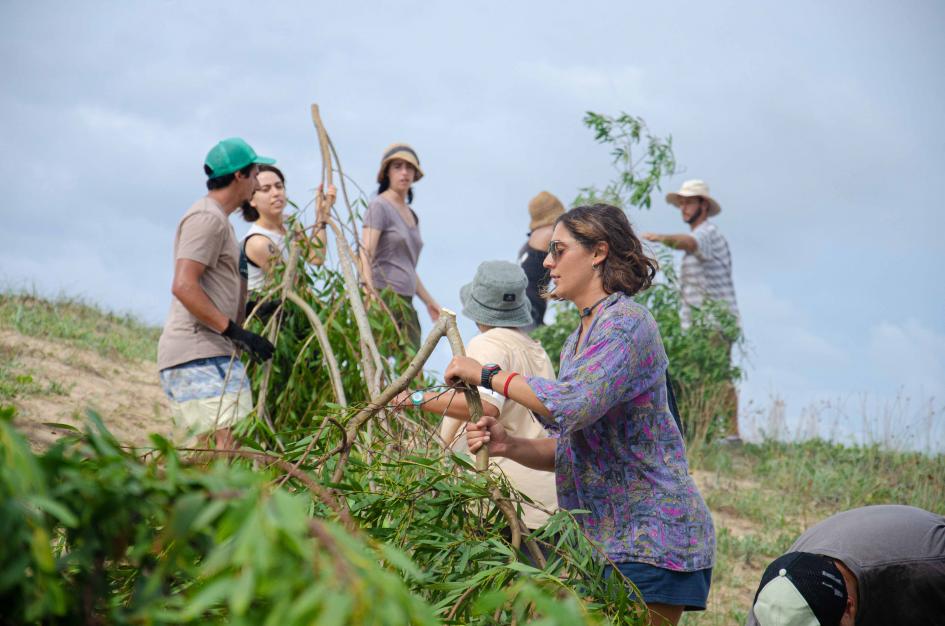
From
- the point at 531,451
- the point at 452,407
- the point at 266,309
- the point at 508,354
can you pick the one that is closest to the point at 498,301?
the point at 508,354

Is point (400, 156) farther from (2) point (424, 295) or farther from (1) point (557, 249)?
(1) point (557, 249)

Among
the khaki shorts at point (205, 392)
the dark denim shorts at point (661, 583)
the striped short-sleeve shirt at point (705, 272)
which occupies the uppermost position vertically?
the striped short-sleeve shirt at point (705, 272)

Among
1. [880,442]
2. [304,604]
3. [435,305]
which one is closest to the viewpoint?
[304,604]

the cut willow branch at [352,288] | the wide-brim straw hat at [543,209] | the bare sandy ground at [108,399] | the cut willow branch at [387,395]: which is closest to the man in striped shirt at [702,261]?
the wide-brim straw hat at [543,209]

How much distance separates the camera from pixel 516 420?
11.3 feet

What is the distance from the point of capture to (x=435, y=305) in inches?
254

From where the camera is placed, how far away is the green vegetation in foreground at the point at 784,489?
620 cm

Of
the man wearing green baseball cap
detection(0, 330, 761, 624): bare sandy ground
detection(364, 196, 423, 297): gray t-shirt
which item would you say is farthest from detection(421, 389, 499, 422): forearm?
detection(0, 330, 761, 624): bare sandy ground

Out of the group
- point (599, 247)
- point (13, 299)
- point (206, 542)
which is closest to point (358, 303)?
point (599, 247)

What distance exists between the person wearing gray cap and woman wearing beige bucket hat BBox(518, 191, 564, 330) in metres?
3.48

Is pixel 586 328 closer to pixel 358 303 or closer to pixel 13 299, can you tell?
pixel 358 303

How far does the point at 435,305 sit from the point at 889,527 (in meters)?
3.87

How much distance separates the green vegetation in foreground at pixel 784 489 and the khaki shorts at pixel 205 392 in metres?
3.12

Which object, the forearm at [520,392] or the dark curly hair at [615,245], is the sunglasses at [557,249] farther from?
the forearm at [520,392]
